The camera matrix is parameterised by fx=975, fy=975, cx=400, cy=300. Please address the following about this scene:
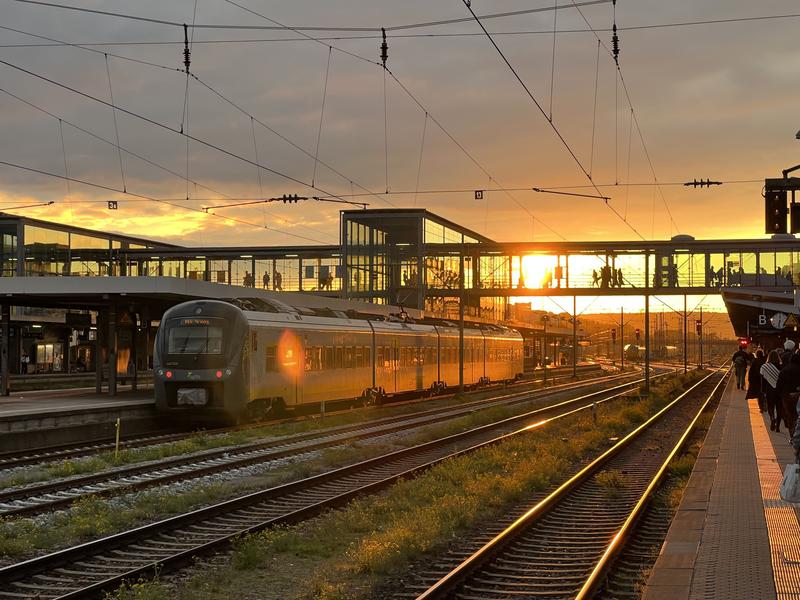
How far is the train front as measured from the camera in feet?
80.5

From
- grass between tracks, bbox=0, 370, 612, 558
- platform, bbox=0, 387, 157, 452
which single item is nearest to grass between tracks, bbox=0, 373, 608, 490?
grass between tracks, bbox=0, 370, 612, 558

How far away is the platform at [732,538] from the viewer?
8.02 m

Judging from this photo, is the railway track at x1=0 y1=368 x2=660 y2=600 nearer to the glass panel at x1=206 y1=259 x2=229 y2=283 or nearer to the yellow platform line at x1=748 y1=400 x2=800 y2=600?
the yellow platform line at x1=748 y1=400 x2=800 y2=600

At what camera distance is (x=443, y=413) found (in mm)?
34906

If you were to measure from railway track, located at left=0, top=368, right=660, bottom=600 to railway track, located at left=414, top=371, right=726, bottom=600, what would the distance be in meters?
2.70

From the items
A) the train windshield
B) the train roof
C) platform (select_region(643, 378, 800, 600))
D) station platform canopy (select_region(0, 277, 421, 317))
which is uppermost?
station platform canopy (select_region(0, 277, 421, 317))

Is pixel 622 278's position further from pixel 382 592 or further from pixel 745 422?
pixel 382 592

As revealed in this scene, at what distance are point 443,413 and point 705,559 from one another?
2583 cm

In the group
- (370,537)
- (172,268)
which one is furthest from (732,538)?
(172,268)

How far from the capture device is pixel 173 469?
17578 mm

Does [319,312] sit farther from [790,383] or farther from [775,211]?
[790,383]

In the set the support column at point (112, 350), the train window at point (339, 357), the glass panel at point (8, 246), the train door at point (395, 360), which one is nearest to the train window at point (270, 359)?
the train window at point (339, 357)

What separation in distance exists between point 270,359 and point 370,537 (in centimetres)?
1522

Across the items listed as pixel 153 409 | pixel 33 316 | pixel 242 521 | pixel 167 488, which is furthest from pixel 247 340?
pixel 33 316
